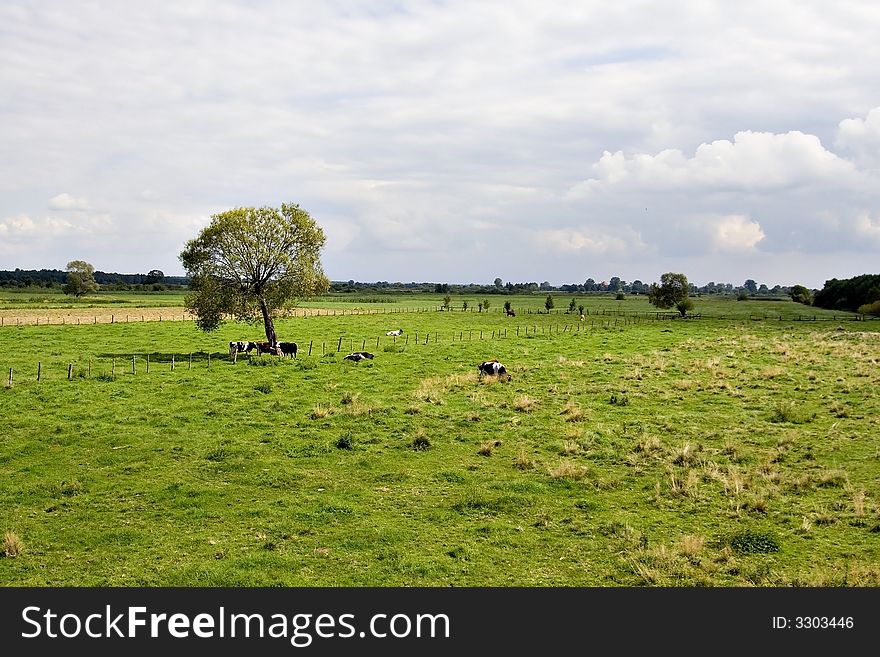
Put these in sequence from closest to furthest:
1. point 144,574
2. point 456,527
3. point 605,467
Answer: point 144,574
point 456,527
point 605,467

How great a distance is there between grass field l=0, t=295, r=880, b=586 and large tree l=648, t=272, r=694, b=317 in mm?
75833

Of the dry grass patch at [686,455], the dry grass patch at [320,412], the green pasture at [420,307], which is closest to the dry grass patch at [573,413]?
the dry grass patch at [686,455]

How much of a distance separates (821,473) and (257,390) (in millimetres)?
23657

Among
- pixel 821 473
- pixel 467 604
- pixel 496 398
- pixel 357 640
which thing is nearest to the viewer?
pixel 357 640

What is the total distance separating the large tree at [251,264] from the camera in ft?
145

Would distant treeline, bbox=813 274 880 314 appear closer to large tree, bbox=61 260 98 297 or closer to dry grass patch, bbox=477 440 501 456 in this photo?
dry grass patch, bbox=477 440 501 456

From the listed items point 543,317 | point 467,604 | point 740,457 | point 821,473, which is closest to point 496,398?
point 740,457

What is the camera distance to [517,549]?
13.5 meters

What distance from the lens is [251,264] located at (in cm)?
4488

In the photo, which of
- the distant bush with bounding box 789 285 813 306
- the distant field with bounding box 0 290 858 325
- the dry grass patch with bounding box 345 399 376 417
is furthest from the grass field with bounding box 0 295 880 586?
the distant bush with bounding box 789 285 813 306

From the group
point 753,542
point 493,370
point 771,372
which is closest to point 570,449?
point 753,542

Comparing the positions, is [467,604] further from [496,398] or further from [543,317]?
[543,317]

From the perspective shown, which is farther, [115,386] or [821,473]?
[115,386]

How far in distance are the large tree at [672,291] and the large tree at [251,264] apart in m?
79.9
